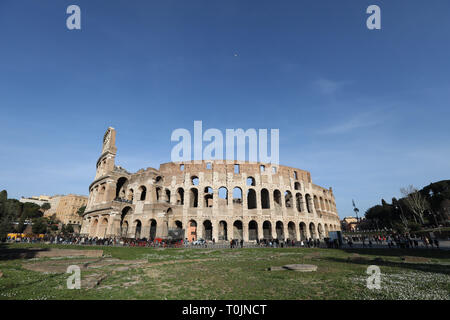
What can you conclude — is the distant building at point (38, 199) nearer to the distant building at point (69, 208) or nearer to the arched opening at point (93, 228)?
the distant building at point (69, 208)

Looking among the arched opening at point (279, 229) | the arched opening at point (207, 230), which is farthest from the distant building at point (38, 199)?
the arched opening at point (279, 229)

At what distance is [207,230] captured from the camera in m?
34.2

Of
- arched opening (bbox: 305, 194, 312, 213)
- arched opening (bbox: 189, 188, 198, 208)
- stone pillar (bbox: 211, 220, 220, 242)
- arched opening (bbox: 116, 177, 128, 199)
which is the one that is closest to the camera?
stone pillar (bbox: 211, 220, 220, 242)

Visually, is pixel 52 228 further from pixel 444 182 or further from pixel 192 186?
pixel 444 182

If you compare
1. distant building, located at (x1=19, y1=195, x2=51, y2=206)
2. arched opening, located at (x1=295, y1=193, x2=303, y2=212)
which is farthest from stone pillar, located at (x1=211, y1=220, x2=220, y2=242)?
distant building, located at (x1=19, y1=195, x2=51, y2=206)

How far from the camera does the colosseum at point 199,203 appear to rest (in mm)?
32125

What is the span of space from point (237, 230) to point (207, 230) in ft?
16.6

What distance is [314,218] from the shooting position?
38969 mm

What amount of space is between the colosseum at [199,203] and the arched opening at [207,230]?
153mm

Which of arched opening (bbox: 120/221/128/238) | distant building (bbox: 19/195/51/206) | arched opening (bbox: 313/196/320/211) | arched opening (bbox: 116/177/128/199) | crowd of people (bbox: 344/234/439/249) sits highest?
distant building (bbox: 19/195/51/206)

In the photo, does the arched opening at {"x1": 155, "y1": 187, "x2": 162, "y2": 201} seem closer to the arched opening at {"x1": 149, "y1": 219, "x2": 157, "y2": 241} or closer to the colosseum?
the colosseum

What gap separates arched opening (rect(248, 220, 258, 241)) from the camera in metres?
33.6
